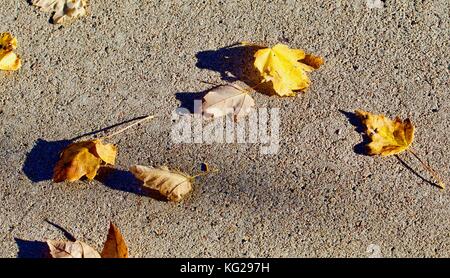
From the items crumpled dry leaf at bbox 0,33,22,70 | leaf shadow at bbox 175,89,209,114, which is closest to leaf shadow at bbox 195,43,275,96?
leaf shadow at bbox 175,89,209,114

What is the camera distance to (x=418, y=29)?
11.0ft

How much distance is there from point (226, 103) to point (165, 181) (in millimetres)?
478

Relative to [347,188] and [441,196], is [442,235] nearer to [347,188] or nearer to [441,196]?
[441,196]

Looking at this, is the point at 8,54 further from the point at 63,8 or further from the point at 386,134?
the point at 386,134

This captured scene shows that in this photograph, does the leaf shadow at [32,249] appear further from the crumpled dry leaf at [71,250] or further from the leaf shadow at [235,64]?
the leaf shadow at [235,64]

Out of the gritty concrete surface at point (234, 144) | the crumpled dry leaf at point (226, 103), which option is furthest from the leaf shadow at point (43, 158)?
the crumpled dry leaf at point (226, 103)

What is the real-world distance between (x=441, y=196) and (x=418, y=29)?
2.79ft

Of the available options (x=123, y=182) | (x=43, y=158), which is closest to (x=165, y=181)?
(x=123, y=182)

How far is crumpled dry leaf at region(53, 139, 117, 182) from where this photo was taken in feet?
10.1

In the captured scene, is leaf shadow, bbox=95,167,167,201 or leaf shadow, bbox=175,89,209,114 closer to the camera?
leaf shadow, bbox=95,167,167,201

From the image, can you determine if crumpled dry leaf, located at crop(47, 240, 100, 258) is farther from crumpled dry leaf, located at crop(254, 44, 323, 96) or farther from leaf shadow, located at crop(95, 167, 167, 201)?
crumpled dry leaf, located at crop(254, 44, 323, 96)

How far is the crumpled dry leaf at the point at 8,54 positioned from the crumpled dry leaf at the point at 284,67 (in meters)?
1.18

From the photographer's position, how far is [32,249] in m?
3.04

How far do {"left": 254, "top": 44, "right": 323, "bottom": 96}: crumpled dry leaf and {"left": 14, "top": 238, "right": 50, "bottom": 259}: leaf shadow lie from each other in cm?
128
